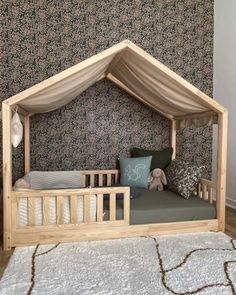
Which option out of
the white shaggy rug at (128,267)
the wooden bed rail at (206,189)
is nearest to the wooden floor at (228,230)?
the white shaggy rug at (128,267)

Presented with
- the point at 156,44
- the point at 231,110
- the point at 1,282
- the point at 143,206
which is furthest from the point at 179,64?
the point at 1,282

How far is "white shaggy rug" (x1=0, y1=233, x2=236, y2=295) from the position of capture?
1837mm

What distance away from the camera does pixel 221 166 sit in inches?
111

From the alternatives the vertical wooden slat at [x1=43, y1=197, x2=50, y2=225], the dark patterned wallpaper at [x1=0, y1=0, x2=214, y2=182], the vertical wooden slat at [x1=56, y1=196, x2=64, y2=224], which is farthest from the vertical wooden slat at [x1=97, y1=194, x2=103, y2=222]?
the dark patterned wallpaper at [x1=0, y1=0, x2=214, y2=182]

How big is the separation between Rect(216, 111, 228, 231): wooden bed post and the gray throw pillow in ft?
3.11

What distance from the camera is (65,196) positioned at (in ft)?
8.56

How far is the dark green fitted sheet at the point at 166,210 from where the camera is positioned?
2719 mm

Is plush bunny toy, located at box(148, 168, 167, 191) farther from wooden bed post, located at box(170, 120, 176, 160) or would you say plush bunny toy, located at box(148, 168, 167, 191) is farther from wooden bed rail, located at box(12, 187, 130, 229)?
wooden bed rail, located at box(12, 187, 130, 229)

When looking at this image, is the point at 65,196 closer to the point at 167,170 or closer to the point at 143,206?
the point at 143,206

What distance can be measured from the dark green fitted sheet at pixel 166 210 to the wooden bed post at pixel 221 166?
74 mm

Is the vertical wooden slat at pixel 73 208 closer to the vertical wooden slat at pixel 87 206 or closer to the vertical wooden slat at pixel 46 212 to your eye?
the vertical wooden slat at pixel 87 206

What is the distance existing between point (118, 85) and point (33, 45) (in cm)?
119

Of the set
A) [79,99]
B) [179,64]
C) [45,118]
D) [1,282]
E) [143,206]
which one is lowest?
[1,282]

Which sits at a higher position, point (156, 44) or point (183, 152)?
point (156, 44)
